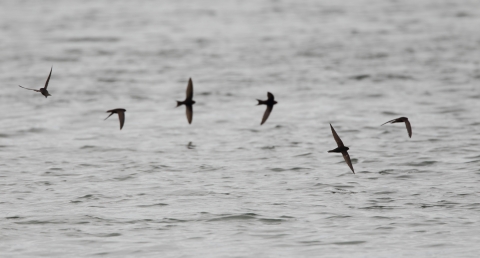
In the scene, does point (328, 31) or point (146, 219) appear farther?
point (328, 31)

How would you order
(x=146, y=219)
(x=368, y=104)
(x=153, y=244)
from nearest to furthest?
(x=153, y=244) → (x=146, y=219) → (x=368, y=104)

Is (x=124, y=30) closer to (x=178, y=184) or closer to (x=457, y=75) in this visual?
(x=457, y=75)

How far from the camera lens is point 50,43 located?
26781mm

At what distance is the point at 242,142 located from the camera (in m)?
14.8

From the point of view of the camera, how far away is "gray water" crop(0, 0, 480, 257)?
31.8 ft

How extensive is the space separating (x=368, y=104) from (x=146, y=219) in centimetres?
→ 871

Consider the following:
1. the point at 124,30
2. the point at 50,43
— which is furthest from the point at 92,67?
the point at 124,30

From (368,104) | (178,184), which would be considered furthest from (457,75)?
(178,184)

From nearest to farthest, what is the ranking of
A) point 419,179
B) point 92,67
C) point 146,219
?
point 146,219
point 419,179
point 92,67

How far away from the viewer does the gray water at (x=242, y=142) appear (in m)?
9.70

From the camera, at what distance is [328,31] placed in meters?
28.3

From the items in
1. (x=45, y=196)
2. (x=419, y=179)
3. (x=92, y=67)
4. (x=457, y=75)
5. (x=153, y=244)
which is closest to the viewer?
(x=153, y=244)

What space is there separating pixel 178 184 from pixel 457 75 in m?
10.7

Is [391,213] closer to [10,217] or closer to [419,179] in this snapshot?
[419,179]
